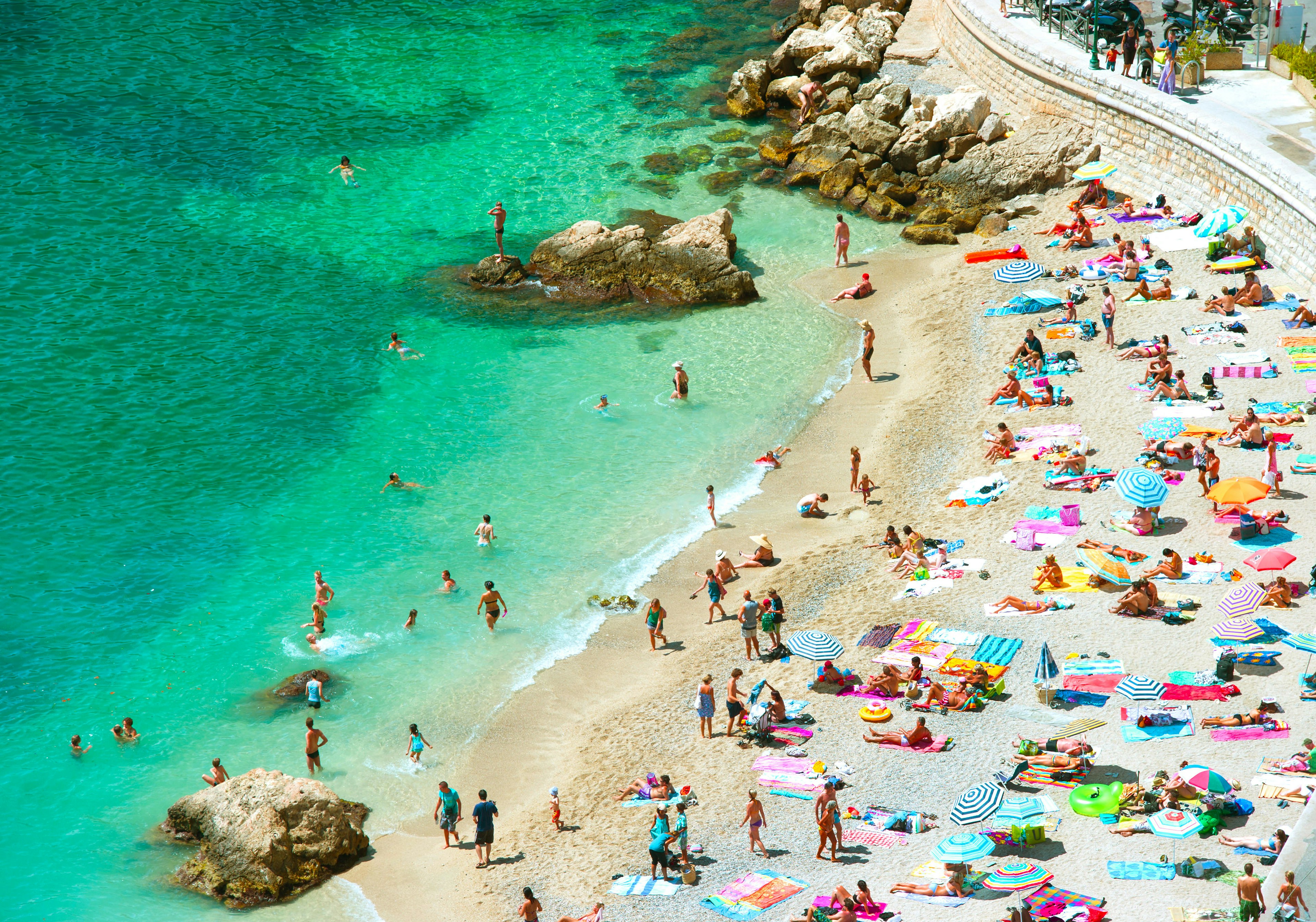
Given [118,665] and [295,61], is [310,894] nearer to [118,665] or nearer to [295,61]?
[118,665]

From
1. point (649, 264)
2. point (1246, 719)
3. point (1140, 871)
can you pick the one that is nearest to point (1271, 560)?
point (1246, 719)

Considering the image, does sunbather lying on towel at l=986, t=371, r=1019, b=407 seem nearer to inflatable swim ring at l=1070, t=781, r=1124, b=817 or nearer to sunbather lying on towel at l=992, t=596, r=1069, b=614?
sunbather lying on towel at l=992, t=596, r=1069, b=614

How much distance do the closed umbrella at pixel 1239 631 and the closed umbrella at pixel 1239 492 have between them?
10.2ft

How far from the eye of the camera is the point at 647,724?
19.5 meters

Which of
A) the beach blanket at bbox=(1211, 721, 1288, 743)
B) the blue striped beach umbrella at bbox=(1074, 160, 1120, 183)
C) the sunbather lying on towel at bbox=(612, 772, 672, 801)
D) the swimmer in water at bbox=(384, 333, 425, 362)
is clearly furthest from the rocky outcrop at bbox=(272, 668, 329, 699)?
the blue striped beach umbrella at bbox=(1074, 160, 1120, 183)

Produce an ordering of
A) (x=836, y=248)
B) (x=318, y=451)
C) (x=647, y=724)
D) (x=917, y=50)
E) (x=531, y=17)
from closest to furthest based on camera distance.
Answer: (x=647, y=724) < (x=318, y=451) < (x=836, y=248) < (x=917, y=50) < (x=531, y=17)

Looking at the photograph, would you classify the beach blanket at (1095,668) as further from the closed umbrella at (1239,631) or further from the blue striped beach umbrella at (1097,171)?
the blue striped beach umbrella at (1097,171)

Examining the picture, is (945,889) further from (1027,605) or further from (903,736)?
(1027,605)

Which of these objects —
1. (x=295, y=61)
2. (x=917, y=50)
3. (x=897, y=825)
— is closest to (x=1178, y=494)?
(x=897, y=825)

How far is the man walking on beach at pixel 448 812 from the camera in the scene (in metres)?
17.7

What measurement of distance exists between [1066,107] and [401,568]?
22.5 meters

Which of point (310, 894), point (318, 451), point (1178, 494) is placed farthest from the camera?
point (318, 451)

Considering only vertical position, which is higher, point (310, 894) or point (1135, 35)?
point (1135, 35)

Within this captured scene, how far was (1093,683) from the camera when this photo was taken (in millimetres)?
17141
